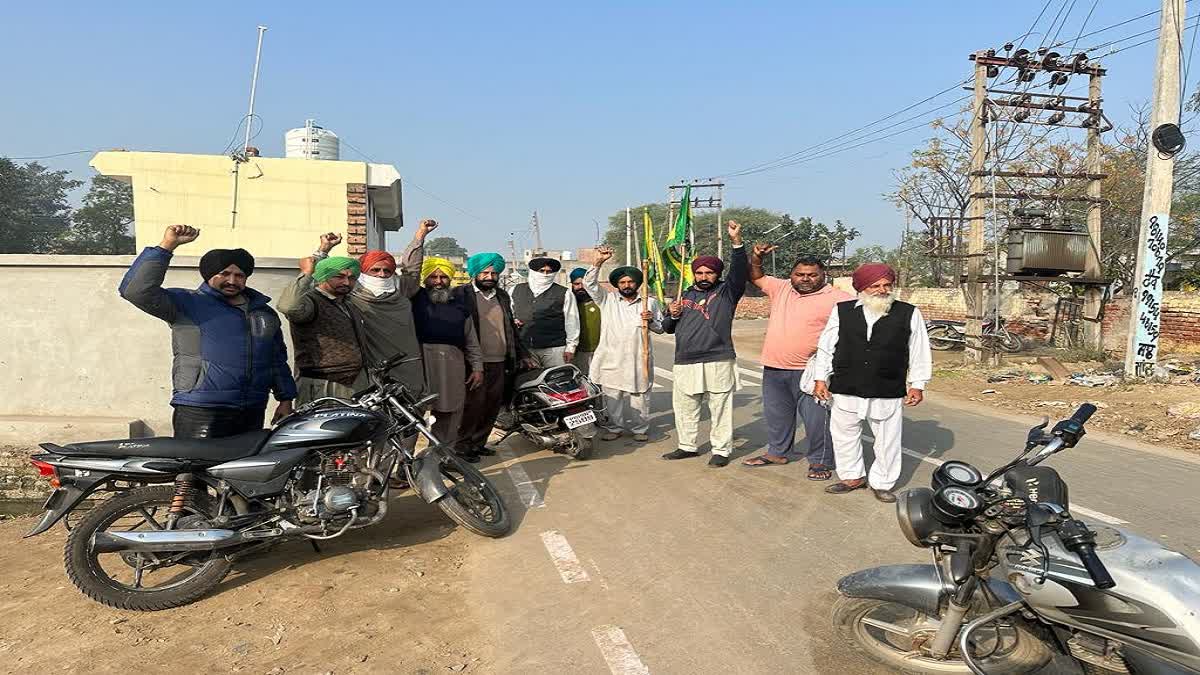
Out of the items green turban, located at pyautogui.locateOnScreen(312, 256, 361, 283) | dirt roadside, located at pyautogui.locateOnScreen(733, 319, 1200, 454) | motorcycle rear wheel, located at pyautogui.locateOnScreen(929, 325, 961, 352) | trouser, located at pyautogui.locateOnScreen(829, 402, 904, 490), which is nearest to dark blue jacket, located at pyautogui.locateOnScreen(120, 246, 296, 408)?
green turban, located at pyautogui.locateOnScreen(312, 256, 361, 283)

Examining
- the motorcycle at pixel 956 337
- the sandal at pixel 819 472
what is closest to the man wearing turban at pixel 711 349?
the sandal at pixel 819 472

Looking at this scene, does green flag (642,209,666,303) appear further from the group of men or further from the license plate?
the license plate

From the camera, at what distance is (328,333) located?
496 centimetres

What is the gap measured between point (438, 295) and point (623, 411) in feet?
8.59

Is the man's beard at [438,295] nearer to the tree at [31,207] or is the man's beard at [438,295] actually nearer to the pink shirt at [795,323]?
the pink shirt at [795,323]

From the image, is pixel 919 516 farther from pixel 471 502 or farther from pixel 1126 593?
pixel 471 502

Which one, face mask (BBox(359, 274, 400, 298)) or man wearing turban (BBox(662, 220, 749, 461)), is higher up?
face mask (BBox(359, 274, 400, 298))

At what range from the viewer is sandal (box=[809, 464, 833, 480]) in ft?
19.0

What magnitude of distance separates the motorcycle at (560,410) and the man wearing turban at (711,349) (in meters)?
0.81

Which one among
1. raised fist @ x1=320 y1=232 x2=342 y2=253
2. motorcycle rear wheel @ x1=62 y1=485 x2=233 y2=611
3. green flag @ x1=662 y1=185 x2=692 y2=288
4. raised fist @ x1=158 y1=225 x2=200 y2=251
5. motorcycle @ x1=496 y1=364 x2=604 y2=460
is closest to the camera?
motorcycle rear wheel @ x1=62 y1=485 x2=233 y2=611

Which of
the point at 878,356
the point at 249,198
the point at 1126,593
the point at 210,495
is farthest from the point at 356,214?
the point at 1126,593

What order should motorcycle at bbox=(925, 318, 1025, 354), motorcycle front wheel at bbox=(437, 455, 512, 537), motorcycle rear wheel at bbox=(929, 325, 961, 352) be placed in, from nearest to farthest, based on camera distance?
motorcycle front wheel at bbox=(437, 455, 512, 537), motorcycle at bbox=(925, 318, 1025, 354), motorcycle rear wheel at bbox=(929, 325, 961, 352)

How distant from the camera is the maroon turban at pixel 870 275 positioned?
508 centimetres

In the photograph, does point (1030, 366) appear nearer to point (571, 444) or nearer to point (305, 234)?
point (571, 444)
